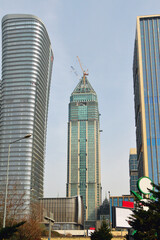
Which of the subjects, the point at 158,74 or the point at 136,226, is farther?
the point at 158,74

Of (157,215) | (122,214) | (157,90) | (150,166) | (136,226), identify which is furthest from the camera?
(157,90)

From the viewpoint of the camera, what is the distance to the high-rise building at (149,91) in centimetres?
13423

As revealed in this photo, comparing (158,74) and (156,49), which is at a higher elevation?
(156,49)

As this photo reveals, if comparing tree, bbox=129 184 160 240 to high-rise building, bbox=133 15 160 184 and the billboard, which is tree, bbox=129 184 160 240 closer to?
the billboard

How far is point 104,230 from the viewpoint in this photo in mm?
58781

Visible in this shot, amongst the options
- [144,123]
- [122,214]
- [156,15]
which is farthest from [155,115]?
A: [122,214]

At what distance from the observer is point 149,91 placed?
468ft

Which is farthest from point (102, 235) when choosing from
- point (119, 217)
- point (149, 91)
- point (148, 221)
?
point (149, 91)

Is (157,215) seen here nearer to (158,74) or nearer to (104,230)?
(104,230)

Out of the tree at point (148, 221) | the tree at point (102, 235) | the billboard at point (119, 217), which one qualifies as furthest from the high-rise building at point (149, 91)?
the tree at point (148, 221)

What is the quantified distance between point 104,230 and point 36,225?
12651mm

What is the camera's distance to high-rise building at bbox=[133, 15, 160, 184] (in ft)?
440

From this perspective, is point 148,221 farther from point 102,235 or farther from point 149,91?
point 149,91

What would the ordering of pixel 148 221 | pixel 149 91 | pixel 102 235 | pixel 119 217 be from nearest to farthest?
pixel 148 221 → pixel 119 217 → pixel 102 235 → pixel 149 91
